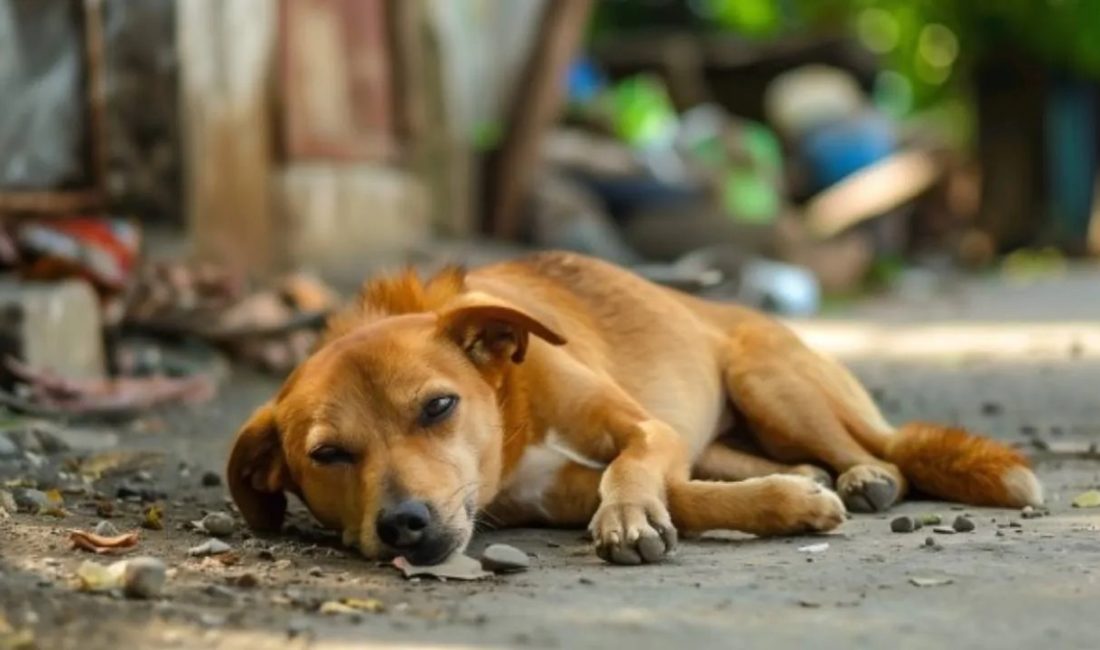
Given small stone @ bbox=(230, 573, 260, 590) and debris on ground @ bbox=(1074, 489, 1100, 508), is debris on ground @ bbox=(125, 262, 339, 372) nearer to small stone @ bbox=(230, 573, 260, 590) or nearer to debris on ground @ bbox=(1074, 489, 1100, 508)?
debris on ground @ bbox=(1074, 489, 1100, 508)

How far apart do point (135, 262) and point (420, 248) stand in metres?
3.81

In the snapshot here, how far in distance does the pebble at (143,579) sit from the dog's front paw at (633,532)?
3.45 ft

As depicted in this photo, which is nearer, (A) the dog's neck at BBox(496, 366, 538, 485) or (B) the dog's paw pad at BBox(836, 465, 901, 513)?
(A) the dog's neck at BBox(496, 366, 538, 485)

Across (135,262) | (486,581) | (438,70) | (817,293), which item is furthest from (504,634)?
(817,293)

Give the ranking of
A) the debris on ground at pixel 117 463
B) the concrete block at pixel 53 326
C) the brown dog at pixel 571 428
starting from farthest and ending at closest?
the concrete block at pixel 53 326
the debris on ground at pixel 117 463
the brown dog at pixel 571 428

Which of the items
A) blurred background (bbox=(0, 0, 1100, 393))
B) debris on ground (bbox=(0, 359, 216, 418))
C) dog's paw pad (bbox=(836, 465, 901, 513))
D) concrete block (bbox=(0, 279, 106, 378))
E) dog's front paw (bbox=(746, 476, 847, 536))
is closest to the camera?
dog's front paw (bbox=(746, 476, 847, 536))

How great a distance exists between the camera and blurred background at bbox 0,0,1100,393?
757cm

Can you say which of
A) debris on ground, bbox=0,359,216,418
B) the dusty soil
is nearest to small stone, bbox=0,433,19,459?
the dusty soil

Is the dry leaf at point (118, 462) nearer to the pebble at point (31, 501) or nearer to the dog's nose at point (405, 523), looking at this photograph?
the pebble at point (31, 501)

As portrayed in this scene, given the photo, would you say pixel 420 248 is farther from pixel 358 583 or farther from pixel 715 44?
pixel 715 44

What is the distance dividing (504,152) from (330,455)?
30.5ft

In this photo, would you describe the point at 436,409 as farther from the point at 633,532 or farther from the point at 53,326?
the point at 53,326

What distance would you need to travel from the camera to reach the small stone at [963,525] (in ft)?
14.3

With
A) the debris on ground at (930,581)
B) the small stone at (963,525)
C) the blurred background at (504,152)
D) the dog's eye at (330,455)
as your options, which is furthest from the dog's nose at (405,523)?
the blurred background at (504,152)
